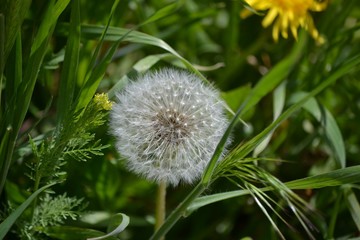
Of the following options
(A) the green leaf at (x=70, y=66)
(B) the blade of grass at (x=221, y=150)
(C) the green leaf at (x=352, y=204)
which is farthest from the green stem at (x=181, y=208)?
(C) the green leaf at (x=352, y=204)

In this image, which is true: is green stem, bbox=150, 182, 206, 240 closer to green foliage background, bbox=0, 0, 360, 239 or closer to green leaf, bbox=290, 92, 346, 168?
green foliage background, bbox=0, 0, 360, 239

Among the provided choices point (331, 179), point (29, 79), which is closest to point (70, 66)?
point (29, 79)

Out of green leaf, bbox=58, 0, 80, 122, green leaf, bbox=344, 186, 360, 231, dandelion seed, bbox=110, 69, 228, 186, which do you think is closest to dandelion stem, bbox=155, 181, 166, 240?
dandelion seed, bbox=110, 69, 228, 186

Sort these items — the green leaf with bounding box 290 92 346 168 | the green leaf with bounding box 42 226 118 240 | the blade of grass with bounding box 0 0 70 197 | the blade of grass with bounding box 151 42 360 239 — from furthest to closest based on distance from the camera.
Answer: the green leaf with bounding box 290 92 346 168, the green leaf with bounding box 42 226 118 240, the blade of grass with bounding box 0 0 70 197, the blade of grass with bounding box 151 42 360 239

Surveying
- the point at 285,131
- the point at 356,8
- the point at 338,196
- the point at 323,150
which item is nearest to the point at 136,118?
the point at 338,196

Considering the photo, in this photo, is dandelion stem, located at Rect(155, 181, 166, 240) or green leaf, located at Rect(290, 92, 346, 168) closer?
dandelion stem, located at Rect(155, 181, 166, 240)

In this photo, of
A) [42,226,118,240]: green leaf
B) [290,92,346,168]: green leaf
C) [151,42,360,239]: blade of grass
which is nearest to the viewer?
[151,42,360,239]: blade of grass
